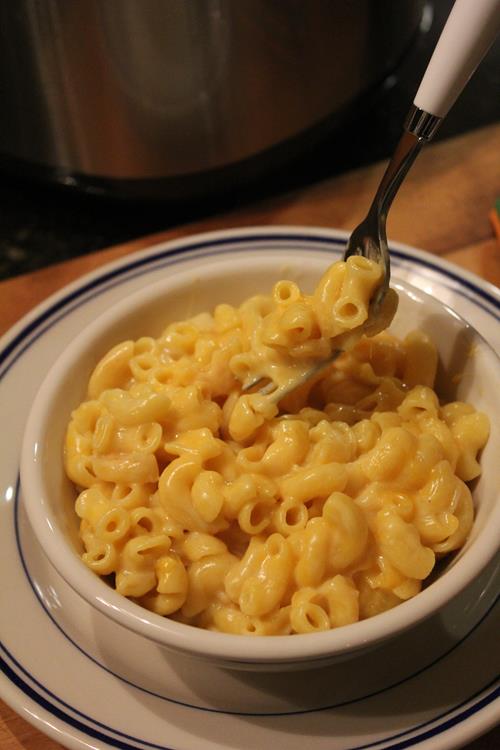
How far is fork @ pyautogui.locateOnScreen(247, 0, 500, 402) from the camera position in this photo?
80 centimetres

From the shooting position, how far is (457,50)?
2.68ft

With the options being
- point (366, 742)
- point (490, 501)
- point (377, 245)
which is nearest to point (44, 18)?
point (377, 245)

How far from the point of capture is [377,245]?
101 centimetres

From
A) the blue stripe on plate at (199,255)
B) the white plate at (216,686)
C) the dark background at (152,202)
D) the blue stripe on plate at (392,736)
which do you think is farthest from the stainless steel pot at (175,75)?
A: the blue stripe on plate at (392,736)

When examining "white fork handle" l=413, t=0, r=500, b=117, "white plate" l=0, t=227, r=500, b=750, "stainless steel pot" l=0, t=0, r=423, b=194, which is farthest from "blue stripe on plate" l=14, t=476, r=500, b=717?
"stainless steel pot" l=0, t=0, r=423, b=194

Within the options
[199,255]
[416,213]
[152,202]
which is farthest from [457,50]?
[152,202]

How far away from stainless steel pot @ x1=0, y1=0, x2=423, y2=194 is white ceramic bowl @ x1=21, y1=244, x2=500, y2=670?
0.29 meters

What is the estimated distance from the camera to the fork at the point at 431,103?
0.80 meters

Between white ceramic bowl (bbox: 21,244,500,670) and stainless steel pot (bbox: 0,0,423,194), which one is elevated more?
stainless steel pot (bbox: 0,0,423,194)

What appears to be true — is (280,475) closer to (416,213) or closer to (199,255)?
(199,255)

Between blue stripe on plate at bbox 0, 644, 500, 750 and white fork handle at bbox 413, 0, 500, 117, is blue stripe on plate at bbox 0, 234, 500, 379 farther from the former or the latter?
blue stripe on plate at bbox 0, 644, 500, 750

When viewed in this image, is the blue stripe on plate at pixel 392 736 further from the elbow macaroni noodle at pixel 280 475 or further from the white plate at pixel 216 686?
the elbow macaroni noodle at pixel 280 475

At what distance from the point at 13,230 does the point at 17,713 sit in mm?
1116

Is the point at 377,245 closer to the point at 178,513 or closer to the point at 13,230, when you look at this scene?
A: the point at 178,513
